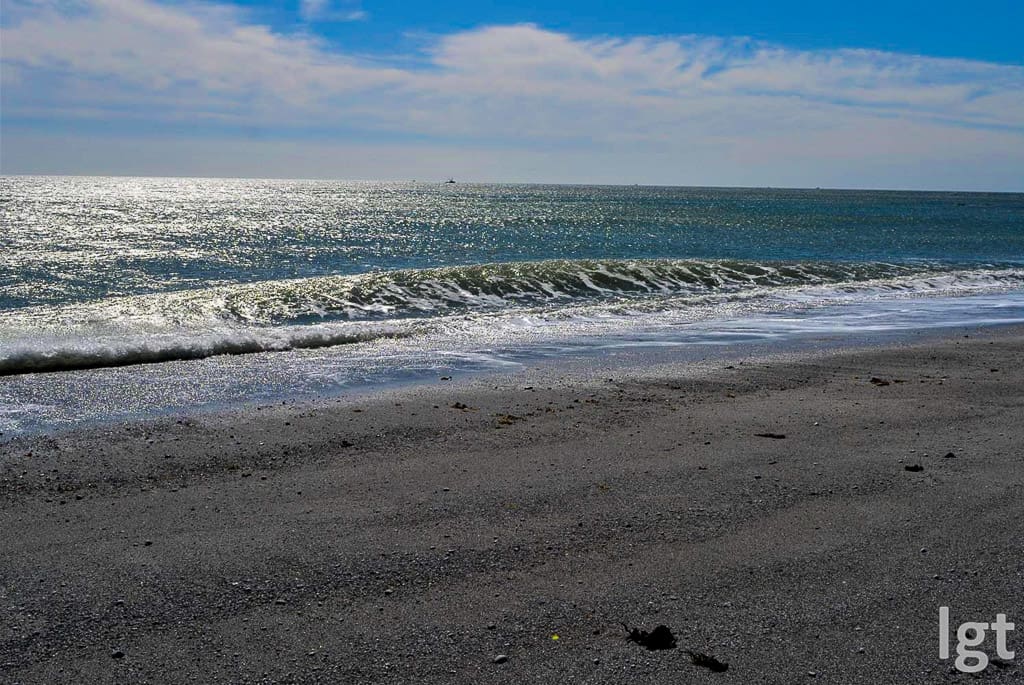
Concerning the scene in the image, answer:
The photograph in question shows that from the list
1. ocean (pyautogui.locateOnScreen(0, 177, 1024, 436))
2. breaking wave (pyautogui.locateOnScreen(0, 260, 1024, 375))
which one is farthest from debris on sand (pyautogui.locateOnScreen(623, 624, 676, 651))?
breaking wave (pyautogui.locateOnScreen(0, 260, 1024, 375))

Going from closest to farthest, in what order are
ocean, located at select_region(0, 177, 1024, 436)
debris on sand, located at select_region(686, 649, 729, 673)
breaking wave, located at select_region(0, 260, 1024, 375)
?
debris on sand, located at select_region(686, 649, 729, 673) < ocean, located at select_region(0, 177, 1024, 436) < breaking wave, located at select_region(0, 260, 1024, 375)

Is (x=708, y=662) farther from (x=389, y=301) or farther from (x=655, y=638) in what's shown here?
(x=389, y=301)

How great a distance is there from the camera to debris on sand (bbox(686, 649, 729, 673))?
3.32 m

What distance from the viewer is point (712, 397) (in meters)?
8.32

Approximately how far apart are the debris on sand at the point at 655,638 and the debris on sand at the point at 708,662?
0.34 feet

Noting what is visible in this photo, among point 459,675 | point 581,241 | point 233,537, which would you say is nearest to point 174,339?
point 233,537

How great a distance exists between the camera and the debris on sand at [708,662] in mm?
3320

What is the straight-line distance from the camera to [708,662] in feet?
11.0

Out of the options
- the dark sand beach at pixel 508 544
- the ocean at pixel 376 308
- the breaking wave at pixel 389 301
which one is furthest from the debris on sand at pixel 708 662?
the breaking wave at pixel 389 301

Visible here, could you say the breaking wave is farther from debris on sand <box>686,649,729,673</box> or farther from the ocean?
debris on sand <box>686,649,729,673</box>

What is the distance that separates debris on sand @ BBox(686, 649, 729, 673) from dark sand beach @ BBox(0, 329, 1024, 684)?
39 millimetres

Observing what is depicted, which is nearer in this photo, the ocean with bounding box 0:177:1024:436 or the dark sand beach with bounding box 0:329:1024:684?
the dark sand beach with bounding box 0:329:1024:684

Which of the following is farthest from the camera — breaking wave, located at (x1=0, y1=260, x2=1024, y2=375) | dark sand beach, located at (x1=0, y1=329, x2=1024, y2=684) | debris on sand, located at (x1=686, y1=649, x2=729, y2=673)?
breaking wave, located at (x1=0, y1=260, x2=1024, y2=375)

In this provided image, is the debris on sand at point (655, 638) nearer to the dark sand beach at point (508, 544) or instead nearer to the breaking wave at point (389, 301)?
the dark sand beach at point (508, 544)
